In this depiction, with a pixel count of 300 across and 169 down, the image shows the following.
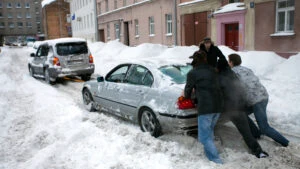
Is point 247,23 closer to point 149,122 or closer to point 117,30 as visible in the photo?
point 149,122

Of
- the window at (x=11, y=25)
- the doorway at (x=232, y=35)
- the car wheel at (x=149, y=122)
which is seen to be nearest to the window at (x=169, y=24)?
the doorway at (x=232, y=35)

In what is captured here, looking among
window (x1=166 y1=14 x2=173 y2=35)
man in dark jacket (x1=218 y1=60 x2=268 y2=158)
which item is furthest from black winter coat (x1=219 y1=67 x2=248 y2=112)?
window (x1=166 y1=14 x2=173 y2=35)

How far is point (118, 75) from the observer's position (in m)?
6.72

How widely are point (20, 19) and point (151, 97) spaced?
103m

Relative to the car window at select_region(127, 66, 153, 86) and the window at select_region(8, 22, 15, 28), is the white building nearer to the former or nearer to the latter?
the car window at select_region(127, 66, 153, 86)

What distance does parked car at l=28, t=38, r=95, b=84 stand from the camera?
11.8 meters

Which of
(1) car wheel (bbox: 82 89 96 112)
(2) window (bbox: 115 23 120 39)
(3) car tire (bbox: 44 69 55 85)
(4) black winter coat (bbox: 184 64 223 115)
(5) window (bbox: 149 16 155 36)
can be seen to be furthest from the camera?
(2) window (bbox: 115 23 120 39)

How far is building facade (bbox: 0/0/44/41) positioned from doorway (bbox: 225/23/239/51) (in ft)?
286

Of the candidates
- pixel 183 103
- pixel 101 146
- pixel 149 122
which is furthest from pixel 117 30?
pixel 183 103

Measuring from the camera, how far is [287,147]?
16.1ft

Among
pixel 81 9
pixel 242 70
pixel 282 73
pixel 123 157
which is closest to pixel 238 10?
pixel 282 73

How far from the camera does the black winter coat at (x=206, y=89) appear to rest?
433cm

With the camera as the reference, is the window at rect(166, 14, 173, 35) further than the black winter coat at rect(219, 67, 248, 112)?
Yes

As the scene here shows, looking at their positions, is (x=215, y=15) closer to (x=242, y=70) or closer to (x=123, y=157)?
(x=242, y=70)
